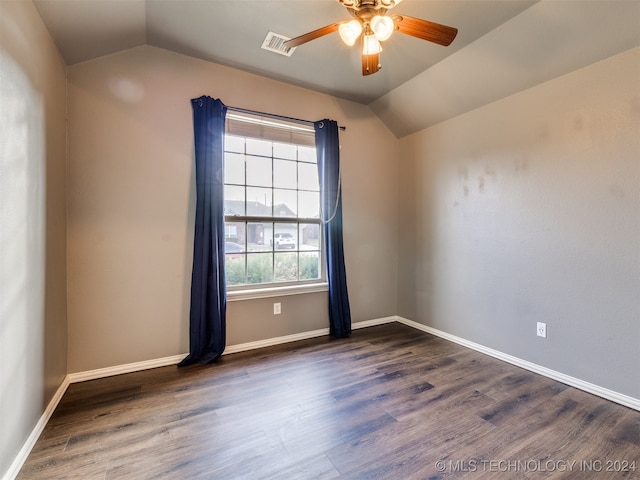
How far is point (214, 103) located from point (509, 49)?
8.01 ft

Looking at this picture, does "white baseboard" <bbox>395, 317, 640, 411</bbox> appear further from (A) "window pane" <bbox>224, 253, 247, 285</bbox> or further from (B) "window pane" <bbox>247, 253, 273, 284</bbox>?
(A) "window pane" <bbox>224, 253, 247, 285</bbox>

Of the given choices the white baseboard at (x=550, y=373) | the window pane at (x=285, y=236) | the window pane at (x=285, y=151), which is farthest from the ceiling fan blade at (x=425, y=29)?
the white baseboard at (x=550, y=373)

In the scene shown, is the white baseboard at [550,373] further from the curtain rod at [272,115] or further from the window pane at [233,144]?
the window pane at [233,144]

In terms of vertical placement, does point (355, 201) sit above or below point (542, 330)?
above

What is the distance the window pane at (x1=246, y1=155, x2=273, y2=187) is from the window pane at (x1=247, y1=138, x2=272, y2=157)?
0.06 metres

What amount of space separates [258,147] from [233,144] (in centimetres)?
25

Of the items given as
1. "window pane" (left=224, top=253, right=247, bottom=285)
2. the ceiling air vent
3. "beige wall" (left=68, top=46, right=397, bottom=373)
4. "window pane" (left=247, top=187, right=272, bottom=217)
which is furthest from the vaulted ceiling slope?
"window pane" (left=224, top=253, right=247, bottom=285)

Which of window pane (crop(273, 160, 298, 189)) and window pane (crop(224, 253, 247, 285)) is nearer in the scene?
window pane (crop(224, 253, 247, 285))

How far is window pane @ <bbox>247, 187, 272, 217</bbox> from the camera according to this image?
2986mm

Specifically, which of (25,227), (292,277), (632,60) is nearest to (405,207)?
(292,277)

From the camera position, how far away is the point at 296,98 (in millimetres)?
3129

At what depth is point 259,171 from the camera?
9.96 feet

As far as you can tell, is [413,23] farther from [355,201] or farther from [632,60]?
[355,201]

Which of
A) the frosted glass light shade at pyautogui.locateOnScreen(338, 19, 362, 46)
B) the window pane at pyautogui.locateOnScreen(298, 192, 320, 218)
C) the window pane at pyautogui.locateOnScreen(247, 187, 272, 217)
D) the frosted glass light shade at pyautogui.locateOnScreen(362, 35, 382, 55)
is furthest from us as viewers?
the window pane at pyautogui.locateOnScreen(298, 192, 320, 218)
